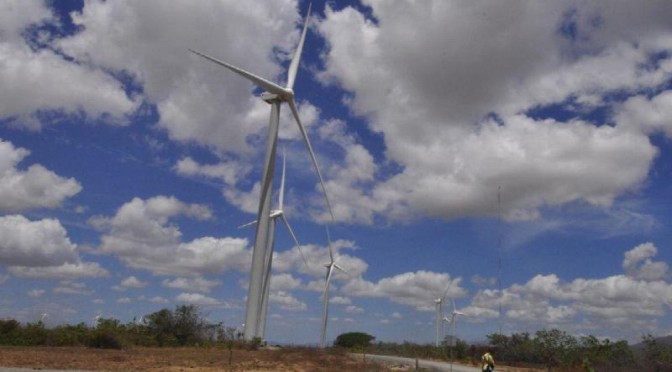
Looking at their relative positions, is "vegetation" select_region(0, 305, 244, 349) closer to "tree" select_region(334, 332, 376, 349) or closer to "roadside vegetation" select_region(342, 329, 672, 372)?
"roadside vegetation" select_region(342, 329, 672, 372)

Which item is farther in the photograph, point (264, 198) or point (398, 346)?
point (398, 346)

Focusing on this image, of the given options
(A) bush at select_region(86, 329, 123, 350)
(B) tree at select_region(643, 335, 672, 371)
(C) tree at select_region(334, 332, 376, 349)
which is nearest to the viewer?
(B) tree at select_region(643, 335, 672, 371)

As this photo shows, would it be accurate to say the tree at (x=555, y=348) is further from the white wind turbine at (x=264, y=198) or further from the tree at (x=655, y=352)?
the white wind turbine at (x=264, y=198)

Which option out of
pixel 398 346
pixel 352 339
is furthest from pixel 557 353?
pixel 352 339

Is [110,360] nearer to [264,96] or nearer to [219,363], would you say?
[219,363]

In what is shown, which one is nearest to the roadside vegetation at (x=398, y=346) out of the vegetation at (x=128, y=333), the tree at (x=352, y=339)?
the vegetation at (x=128, y=333)

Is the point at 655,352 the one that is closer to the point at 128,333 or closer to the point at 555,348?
the point at 555,348

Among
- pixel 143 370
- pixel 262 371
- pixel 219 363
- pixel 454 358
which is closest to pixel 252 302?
pixel 219 363

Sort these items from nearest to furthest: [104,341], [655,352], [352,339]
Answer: [655,352] < [104,341] < [352,339]

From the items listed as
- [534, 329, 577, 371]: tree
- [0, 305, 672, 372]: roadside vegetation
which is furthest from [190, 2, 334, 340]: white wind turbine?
[534, 329, 577, 371]: tree

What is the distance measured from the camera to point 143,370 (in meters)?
35.0

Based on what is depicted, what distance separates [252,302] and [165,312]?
25.8 meters

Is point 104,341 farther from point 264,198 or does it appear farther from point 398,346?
point 398,346

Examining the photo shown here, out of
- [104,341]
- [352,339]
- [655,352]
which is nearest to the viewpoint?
[655,352]
